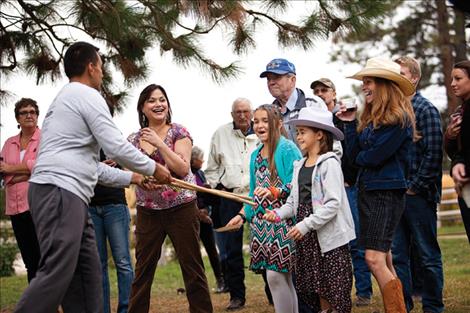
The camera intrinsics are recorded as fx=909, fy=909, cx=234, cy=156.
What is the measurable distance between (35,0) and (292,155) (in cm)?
405

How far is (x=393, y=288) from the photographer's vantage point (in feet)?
19.5

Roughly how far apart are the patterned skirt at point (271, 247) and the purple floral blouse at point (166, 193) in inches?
22.1

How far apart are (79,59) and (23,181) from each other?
99.4 inches

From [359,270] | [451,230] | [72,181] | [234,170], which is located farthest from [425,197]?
[451,230]

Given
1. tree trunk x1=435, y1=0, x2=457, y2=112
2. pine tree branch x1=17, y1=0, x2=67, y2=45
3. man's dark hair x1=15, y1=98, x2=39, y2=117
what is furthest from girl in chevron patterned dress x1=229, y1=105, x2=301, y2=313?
tree trunk x1=435, y1=0, x2=457, y2=112

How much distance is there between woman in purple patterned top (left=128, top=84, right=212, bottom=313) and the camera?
663 cm

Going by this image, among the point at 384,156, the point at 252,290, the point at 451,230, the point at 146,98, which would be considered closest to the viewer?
the point at 384,156

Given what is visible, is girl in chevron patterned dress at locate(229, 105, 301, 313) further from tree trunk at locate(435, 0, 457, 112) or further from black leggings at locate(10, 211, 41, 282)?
tree trunk at locate(435, 0, 457, 112)

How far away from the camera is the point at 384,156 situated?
5992mm

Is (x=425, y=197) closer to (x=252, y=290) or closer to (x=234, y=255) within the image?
(x=234, y=255)

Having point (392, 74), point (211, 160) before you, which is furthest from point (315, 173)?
point (211, 160)

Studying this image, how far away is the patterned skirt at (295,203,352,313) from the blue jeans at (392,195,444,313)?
1047 millimetres

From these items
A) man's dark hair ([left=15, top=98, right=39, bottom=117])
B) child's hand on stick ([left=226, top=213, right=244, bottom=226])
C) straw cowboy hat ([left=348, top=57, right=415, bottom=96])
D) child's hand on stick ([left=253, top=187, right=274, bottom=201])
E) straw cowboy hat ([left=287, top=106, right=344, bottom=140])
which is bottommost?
child's hand on stick ([left=226, top=213, right=244, bottom=226])

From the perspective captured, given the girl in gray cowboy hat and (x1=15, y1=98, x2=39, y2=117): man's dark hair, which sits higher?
(x1=15, y1=98, x2=39, y2=117): man's dark hair
